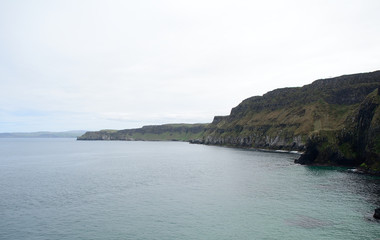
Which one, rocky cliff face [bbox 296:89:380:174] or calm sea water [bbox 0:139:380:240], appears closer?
calm sea water [bbox 0:139:380:240]

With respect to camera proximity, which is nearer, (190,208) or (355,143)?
(190,208)

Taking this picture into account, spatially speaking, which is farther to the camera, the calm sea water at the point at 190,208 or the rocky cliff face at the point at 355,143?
the rocky cliff face at the point at 355,143

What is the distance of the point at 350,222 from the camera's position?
151ft

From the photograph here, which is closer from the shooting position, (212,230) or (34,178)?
(212,230)

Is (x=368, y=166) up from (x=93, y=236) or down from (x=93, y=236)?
up

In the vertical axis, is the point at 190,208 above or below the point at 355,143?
below

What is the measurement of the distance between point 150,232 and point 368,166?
88781mm

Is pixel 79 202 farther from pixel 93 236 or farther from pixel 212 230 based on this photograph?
pixel 212 230

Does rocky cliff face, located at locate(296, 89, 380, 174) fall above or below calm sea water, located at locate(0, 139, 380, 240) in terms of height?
above

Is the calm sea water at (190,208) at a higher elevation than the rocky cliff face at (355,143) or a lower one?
lower

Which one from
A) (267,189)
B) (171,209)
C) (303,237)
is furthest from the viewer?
(267,189)

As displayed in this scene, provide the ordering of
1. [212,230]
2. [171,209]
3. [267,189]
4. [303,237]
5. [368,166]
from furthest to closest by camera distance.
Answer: [368,166]
[267,189]
[171,209]
[212,230]
[303,237]

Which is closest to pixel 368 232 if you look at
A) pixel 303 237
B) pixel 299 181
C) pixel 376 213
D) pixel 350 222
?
pixel 350 222

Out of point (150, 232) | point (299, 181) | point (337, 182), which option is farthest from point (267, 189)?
point (150, 232)
